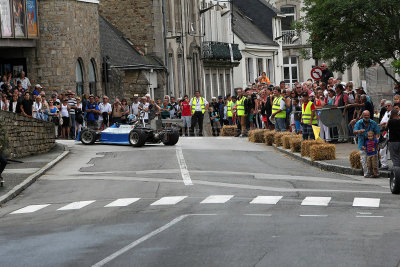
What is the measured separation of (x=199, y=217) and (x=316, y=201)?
127 inches

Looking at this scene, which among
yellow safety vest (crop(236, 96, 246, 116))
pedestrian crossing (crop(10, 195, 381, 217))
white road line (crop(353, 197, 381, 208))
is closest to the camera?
white road line (crop(353, 197, 381, 208))

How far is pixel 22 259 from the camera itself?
12.8m

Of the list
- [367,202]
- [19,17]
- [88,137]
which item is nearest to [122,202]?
[367,202]

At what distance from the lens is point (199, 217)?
16.2 metres

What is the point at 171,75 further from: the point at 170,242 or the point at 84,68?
the point at 170,242

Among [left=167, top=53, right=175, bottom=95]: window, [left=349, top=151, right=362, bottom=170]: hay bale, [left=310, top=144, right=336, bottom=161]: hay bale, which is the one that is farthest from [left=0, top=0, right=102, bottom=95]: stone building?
[left=349, top=151, right=362, bottom=170]: hay bale

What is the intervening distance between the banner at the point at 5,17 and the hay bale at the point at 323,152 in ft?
57.5

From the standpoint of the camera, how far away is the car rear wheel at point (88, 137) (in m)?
36.9

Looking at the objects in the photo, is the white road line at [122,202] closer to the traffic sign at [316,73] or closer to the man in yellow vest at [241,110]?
the traffic sign at [316,73]

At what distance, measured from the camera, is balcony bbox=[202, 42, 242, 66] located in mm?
70375

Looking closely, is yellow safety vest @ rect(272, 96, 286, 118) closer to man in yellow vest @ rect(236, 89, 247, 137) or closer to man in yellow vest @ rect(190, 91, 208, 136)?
man in yellow vest @ rect(236, 89, 247, 137)

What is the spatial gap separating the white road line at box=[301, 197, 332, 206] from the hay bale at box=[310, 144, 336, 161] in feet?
30.1

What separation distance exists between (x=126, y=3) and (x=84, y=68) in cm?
1303

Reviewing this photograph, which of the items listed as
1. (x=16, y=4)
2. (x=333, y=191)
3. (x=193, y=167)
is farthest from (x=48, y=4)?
(x=333, y=191)
